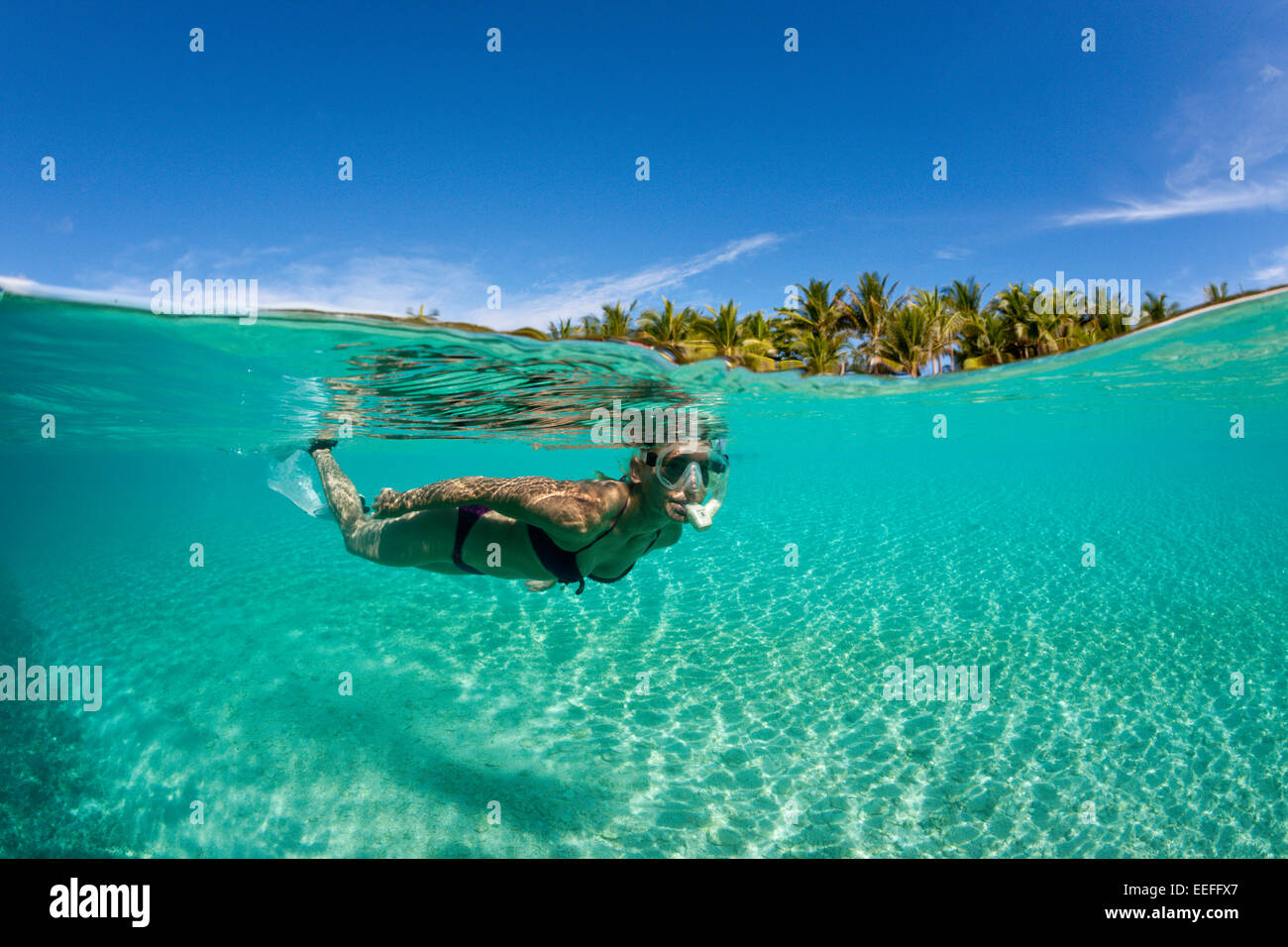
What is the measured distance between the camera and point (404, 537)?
17.1 feet

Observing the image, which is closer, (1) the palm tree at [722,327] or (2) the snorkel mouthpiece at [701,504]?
(2) the snorkel mouthpiece at [701,504]

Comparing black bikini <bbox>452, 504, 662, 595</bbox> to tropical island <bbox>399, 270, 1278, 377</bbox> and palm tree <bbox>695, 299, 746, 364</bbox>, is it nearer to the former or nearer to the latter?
tropical island <bbox>399, 270, 1278, 377</bbox>

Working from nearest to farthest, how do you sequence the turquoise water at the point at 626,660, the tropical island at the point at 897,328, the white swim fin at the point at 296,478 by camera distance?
the turquoise water at the point at 626,660
the white swim fin at the point at 296,478
the tropical island at the point at 897,328

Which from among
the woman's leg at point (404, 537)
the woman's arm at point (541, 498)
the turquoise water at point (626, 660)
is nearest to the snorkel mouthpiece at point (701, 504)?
the woman's arm at point (541, 498)

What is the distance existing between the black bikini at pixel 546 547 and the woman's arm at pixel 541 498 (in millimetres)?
238

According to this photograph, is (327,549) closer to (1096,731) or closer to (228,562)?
(228,562)

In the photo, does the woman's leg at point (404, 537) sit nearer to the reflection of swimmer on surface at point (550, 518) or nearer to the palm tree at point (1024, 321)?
the reflection of swimmer on surface at point (550, 518)

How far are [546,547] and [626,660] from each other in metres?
4.44

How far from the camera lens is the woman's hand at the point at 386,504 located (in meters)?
4.75

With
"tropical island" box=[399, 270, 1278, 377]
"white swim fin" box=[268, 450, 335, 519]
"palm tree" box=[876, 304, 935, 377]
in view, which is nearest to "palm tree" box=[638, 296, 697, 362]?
"tropical island" box=[399, 270, 1278, 377]

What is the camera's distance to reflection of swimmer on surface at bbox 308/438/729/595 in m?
4.12
